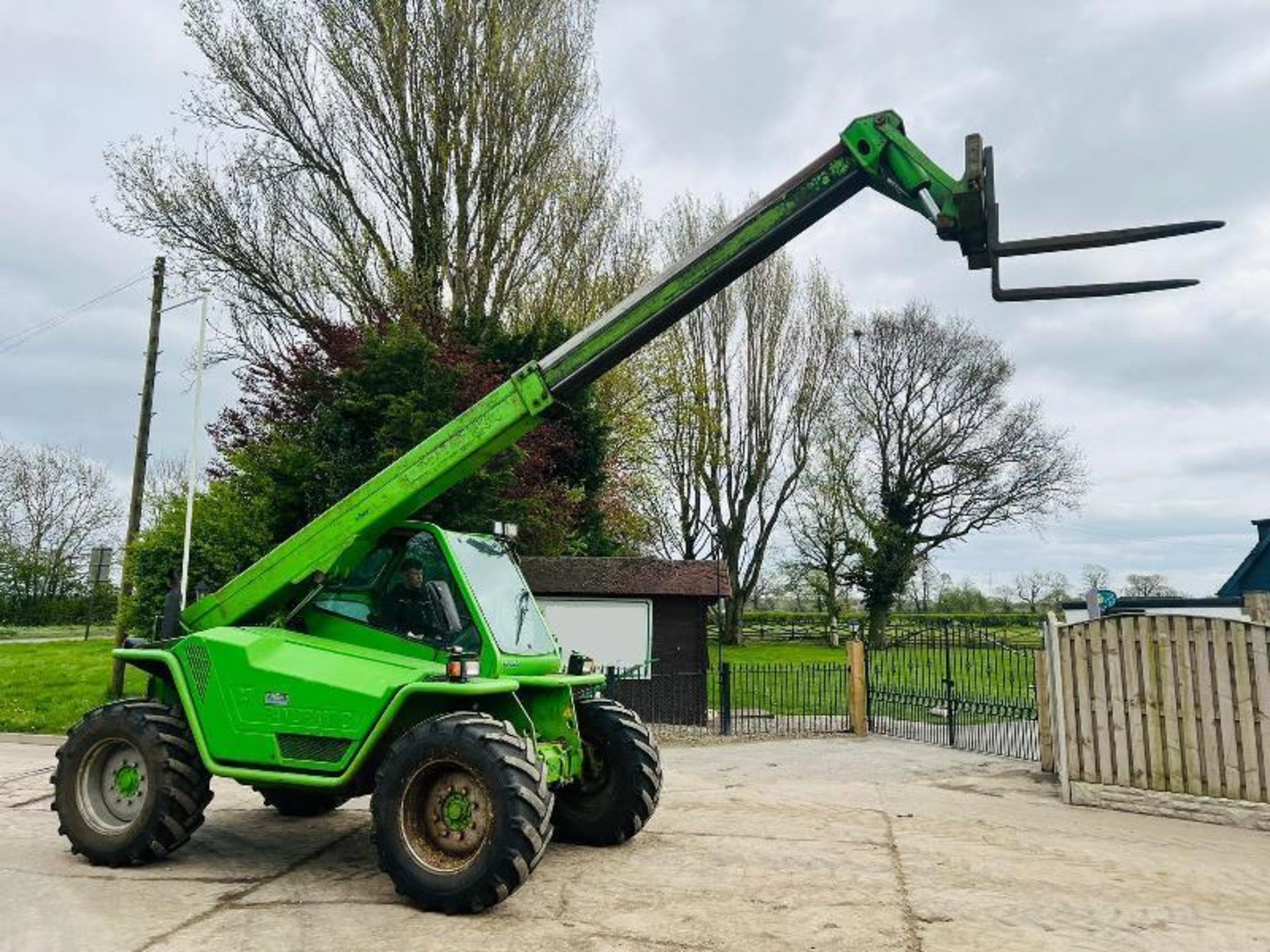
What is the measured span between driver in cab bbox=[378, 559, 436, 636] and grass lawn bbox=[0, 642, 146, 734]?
1031cm

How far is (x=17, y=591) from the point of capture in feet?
155

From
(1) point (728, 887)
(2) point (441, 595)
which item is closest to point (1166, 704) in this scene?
(1) point (728, 887)

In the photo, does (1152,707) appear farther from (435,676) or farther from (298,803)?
(298,803)

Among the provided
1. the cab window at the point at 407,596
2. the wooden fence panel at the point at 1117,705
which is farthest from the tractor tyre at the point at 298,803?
the wooden fence panel at the point at 1117,705

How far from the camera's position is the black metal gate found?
12.8 meters

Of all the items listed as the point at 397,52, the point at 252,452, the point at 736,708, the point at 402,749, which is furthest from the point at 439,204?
the point at 402,749

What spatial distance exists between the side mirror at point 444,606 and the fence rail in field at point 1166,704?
253 inches

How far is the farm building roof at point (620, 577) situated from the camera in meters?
16.1

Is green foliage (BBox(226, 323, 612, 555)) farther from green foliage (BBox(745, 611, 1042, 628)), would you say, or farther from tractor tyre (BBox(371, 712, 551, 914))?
green foliage (BBox(745, 611, 1042, 628))

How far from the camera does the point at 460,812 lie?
17.7ft

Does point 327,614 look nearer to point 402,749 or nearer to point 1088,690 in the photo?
point 402,749

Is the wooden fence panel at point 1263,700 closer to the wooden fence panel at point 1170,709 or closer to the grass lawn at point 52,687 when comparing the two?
the wooden fence panel at point 1170,709

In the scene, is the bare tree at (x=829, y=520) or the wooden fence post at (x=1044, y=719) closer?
the wooden fence post at (x=1044, y=719)

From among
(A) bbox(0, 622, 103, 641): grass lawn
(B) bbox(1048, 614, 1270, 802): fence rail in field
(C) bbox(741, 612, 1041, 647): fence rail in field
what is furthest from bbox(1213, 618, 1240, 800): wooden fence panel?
(A) bbox(0, 622, 103, 641): grass lawn
